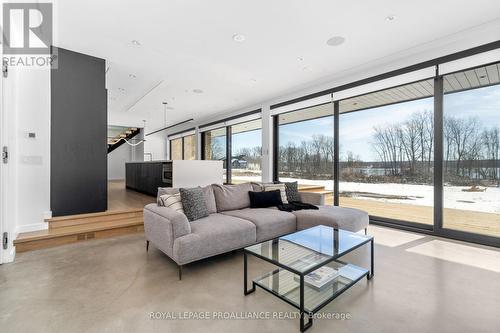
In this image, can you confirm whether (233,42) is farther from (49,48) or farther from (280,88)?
(49,48)

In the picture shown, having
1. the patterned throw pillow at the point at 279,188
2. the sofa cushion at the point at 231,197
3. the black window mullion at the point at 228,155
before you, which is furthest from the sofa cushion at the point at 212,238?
the black window mullion at the point at 228,155

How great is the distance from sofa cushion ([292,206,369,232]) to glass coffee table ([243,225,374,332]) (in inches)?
23.2

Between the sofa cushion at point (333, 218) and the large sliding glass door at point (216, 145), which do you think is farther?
the large sliding glass door at point (216, 145)

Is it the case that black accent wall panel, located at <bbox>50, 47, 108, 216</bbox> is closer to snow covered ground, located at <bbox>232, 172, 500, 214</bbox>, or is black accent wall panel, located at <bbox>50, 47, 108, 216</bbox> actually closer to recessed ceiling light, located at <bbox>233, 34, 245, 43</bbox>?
recessed ceiling light, located at <bbox>233, 34, 245, 43</bbox>

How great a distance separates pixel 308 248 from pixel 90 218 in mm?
3360

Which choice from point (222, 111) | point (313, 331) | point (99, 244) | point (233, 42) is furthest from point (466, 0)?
point (222, 111)

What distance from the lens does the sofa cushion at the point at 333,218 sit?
9.88 ft

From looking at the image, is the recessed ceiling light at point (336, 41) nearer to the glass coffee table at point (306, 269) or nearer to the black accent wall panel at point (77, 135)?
the glass coffee table at point (306, 269)

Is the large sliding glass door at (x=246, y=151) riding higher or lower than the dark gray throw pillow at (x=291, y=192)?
higher

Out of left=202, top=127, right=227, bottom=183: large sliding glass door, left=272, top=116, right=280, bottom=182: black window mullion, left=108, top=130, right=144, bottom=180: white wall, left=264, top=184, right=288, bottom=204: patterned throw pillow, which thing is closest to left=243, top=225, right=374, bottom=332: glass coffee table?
left=264, top=184, right=288, bottom=204: patterned throw pillow

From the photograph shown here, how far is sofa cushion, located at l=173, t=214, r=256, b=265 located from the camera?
7.48ft

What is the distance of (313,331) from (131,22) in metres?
3.66

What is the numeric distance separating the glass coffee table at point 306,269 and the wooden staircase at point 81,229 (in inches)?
102

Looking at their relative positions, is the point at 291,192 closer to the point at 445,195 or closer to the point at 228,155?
the point at 445,195
